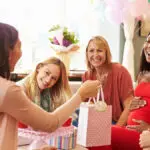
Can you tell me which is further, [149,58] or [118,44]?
[118,44]

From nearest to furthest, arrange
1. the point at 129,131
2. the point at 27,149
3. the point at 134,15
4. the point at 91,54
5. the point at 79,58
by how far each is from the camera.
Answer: the point at 27,149, the point at 129,131, the point at 91,54, the point at 134,15, the point at 79,58

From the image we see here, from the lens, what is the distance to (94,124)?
1.61 m

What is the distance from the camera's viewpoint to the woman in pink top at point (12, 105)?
984 millimetres

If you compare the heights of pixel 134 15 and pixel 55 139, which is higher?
pixel 134 15

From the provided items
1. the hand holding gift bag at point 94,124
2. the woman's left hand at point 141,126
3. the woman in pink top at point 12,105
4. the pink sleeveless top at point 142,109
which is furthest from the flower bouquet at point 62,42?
the woman in pink top at point 12,105

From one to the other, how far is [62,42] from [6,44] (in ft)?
5.15

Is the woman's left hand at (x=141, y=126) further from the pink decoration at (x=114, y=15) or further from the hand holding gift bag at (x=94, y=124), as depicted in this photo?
the pink decoration at (x=114, y=15)

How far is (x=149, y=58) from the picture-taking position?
2.11m

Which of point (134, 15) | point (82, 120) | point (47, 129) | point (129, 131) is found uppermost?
point (134, 15)

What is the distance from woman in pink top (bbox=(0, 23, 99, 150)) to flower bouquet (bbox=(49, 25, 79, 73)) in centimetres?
147

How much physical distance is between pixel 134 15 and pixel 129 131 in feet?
4.08

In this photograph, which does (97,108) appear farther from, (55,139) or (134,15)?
(134,15)

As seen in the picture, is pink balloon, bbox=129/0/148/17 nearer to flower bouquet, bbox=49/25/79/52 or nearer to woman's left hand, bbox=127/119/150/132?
flower bouquet, bbox=49/25/79/52

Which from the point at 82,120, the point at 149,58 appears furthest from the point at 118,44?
the point at 82,120
